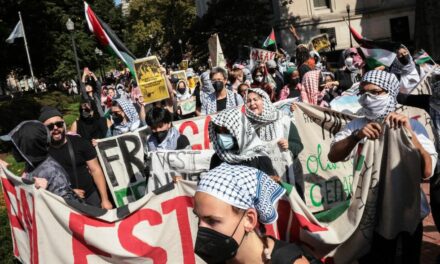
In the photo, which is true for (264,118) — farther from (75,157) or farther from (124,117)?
(124,117)

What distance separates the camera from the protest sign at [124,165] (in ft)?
19.2

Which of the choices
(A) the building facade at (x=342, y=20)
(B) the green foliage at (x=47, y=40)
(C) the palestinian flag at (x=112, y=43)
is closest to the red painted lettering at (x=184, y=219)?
(C) the palestinian flag at (x=112, y=43)

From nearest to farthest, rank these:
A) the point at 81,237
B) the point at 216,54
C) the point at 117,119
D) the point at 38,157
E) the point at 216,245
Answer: the point at 216,245 → the point at 38,157 → the point at 81,237 → the point at 117,119 → the point at 216,54

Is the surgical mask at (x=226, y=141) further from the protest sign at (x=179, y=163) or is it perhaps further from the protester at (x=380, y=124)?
the protest sign at (x=179, y=163)

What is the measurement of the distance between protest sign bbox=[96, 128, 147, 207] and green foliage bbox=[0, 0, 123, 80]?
2264cm

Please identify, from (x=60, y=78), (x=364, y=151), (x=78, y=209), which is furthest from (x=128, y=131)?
(x=60, y=78)

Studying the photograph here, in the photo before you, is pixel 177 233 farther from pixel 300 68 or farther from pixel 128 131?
pixel 300 68

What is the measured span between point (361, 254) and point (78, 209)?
2115mm

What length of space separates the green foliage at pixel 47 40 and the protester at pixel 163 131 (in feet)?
77.4

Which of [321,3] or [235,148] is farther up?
[321,3]

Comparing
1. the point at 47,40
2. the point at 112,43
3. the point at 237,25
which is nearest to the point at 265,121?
the point at 112,43

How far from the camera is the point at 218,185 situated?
218 centimetres

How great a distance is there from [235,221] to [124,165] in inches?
154

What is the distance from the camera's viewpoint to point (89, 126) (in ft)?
23.2
